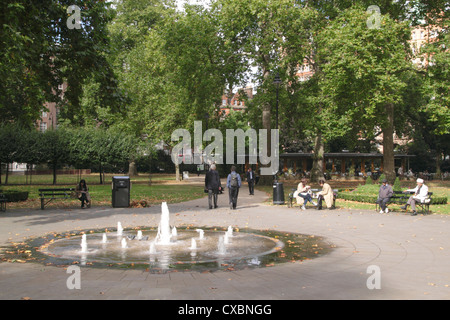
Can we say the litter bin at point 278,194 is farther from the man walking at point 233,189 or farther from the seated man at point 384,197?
the seated man at point 384,197

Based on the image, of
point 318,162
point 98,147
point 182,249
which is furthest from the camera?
point 98,147

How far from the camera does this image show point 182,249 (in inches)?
370

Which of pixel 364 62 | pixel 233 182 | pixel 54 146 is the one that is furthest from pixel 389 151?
pixel 54 146

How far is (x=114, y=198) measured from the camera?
18766mm

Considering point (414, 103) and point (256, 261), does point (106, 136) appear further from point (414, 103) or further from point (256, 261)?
point (256, 261)

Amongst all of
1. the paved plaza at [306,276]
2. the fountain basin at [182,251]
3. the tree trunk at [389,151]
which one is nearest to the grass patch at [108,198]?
the paved plaza at [306,276]

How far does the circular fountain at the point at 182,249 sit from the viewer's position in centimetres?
803

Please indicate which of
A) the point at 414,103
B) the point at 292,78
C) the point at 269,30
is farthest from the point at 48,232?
the point at 414,103

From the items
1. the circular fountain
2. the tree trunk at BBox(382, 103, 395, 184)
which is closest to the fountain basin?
the circular fountain

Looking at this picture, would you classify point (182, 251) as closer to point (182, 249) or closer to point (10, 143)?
point (182, 249)

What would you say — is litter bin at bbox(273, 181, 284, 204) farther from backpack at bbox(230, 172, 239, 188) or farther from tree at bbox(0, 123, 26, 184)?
tree at bbox(0, 123, 26, 184)

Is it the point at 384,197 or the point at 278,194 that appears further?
the point at 278,194

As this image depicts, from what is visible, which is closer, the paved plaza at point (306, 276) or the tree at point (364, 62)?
the paved plaza at point (306, 276)

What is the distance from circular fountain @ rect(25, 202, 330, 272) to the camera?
26.3ft
